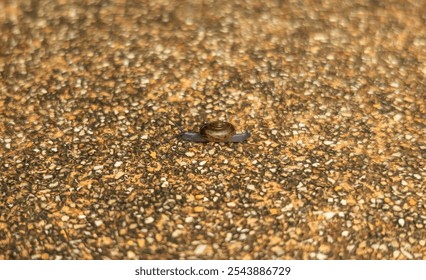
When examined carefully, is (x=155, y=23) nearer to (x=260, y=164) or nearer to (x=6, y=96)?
(x=6, y=96)

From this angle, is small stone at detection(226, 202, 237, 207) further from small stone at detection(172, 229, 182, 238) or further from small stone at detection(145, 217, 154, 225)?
small stone at detection(145, 217, 154, 225)

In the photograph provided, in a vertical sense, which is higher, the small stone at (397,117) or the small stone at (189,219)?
the small stone at (189,219)

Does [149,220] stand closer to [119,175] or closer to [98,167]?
[119,175]

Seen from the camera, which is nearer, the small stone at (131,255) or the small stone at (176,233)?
the small stone at (131,255)

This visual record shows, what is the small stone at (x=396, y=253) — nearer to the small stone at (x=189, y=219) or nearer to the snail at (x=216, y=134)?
the small stone at (x=189, y=219)

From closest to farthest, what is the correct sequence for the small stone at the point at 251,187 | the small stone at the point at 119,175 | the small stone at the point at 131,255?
the small stone at the point at 131,255, the small stone at the point at 251,187, the small stone at the point at 119,175

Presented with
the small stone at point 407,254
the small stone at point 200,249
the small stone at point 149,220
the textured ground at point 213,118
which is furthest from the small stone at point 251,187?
the small stone at point 407,254

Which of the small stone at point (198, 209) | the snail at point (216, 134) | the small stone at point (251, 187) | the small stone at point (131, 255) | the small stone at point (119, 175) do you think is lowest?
the small stone at point (131, 255)

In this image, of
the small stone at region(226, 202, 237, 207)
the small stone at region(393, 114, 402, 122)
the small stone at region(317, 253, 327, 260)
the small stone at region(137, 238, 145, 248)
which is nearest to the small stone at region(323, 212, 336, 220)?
the small stone at region(317, 253, 327, 260)

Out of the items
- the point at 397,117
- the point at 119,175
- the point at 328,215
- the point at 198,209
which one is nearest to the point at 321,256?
the point at 328,215
